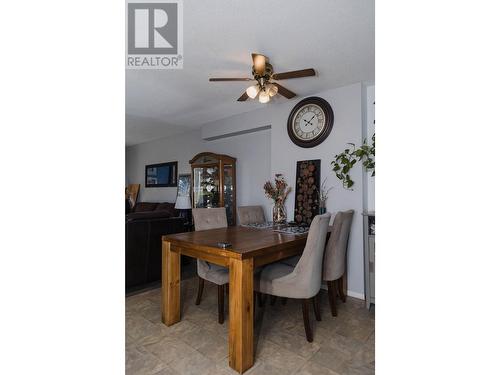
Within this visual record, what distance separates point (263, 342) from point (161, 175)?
16.2 ft

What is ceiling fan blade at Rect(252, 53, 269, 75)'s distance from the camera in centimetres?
204

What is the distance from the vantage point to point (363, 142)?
283cm

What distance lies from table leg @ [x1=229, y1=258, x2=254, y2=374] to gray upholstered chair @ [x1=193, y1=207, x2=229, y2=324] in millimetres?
540

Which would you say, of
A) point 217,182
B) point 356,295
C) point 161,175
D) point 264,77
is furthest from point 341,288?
point 161,175

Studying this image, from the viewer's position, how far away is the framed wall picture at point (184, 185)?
5.44 metres

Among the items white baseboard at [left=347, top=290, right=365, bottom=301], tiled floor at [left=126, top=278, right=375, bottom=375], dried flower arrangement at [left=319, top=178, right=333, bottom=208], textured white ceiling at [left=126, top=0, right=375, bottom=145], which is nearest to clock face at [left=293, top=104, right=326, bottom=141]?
textured white ceiling at [left=126, top=0, right=375, bottom=145]

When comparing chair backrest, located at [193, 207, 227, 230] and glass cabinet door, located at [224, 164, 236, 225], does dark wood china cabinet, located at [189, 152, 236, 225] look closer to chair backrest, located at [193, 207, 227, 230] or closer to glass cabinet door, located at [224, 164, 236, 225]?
glass cabinet door, located at [224, 164, 236, 225]

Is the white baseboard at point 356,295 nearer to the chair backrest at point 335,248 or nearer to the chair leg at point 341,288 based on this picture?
the chair leg at point 341,288

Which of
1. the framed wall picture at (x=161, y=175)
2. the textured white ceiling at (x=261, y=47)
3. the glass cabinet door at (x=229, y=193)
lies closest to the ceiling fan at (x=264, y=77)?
the textured white ceiling at (x=261, y=47)

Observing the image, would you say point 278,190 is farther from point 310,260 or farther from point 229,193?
point 310,260

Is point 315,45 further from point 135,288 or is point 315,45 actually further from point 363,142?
point 135,288
